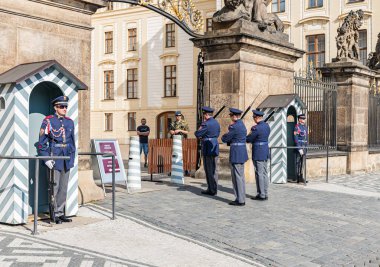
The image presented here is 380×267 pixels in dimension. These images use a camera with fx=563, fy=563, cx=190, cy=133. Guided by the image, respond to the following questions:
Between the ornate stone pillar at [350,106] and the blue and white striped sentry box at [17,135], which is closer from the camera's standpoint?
the blue and white striped sentry box at [17,135]

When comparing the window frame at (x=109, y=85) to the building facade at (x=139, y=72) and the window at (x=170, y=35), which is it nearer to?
the building facade at (x=139, y=72)

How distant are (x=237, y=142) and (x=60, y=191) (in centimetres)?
A: 322

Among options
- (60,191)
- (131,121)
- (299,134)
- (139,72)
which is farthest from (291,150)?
(139,72)

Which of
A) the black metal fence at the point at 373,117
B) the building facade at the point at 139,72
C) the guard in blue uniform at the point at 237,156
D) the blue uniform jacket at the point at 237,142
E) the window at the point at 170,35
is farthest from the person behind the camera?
the window at the point at 170,35

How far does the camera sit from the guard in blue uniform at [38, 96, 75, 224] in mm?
7098

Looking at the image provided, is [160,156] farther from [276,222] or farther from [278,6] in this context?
[278,6]

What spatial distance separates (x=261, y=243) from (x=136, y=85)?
34304mm

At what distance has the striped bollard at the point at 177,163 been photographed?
11.5 metres

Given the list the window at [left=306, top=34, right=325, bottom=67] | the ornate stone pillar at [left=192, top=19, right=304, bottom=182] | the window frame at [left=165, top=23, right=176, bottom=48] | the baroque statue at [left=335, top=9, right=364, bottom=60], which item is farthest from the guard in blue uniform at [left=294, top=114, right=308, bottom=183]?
the window frame at [left=165, top=23, right=176, bottom=48]

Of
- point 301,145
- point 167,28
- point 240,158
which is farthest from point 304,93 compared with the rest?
point 167,28

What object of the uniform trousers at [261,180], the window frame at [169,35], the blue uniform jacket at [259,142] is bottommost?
the uniform trousers at [261,180]

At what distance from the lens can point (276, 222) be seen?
308 inches

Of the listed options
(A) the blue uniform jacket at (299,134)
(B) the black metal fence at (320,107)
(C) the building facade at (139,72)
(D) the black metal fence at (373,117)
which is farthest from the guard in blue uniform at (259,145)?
(C) the building facade at (139,72)

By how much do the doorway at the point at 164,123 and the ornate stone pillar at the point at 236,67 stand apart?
25.5 meters
